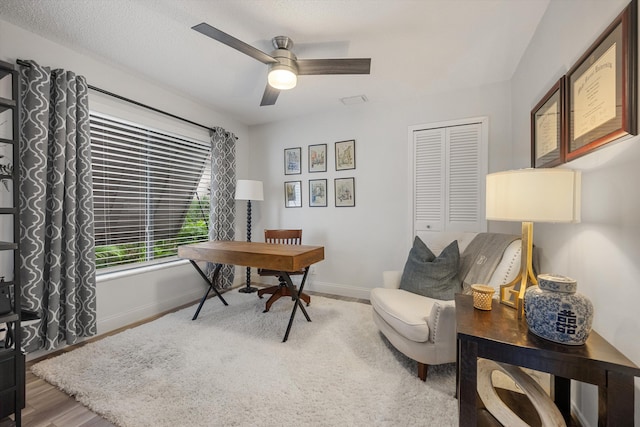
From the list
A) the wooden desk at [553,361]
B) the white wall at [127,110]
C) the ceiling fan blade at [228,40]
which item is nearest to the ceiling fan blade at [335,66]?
the ceiling fan blade at [228,40]

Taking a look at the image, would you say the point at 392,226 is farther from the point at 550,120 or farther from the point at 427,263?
the point at 550,120

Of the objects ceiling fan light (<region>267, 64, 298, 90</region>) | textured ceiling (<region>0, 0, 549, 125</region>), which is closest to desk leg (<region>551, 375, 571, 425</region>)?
textured ceiling (<region>0, 0, 549, 125</region>)

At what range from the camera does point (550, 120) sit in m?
1.69

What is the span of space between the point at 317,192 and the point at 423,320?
7.46 feet

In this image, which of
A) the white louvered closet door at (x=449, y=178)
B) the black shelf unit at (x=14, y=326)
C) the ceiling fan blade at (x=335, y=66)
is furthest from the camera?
the white louvered closet door at (x=449, y=178)

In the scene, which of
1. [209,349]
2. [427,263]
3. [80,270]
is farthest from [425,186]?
[80,270]

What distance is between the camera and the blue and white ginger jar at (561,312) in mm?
972

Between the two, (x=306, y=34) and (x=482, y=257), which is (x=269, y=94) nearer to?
(x=306, y=34)

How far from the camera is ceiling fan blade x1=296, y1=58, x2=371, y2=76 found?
1.86m

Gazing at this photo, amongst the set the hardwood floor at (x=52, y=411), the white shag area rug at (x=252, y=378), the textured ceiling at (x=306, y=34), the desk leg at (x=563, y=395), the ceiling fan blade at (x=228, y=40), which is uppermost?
the textured ceiling at (x=306, y=34)

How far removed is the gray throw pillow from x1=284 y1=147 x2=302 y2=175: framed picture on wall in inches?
82.5

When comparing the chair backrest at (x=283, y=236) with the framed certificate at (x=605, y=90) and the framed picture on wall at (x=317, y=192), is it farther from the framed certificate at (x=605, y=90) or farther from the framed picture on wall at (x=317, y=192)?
the framed certificate at (x=605, y=90)

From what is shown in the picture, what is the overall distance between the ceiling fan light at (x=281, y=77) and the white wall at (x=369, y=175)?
1.51 m

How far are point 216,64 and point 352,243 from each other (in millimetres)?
2405
